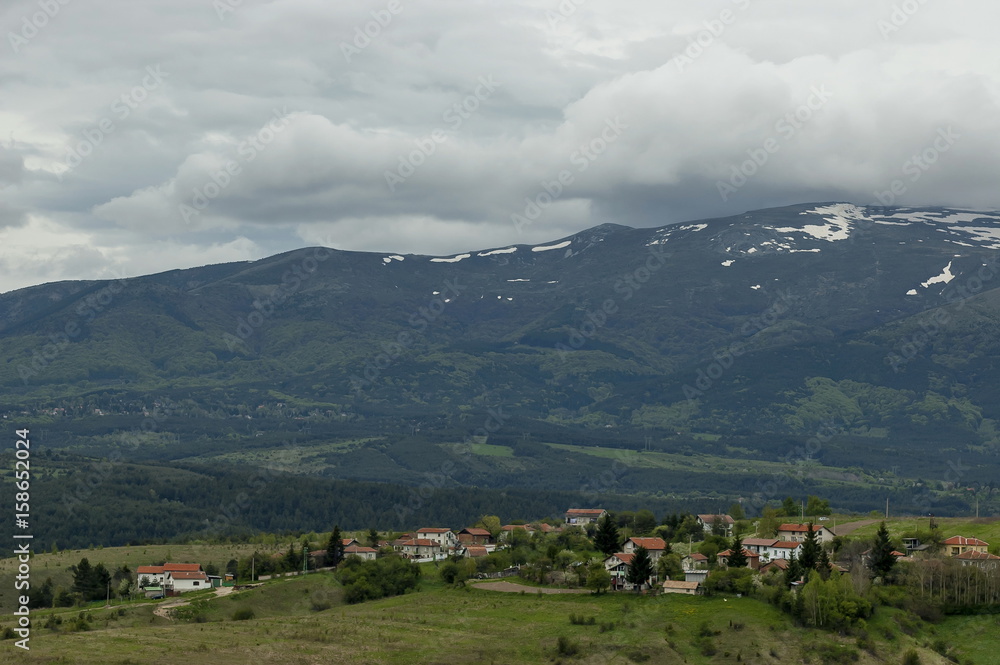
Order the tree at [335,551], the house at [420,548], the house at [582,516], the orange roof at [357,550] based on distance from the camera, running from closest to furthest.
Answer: the tree at [335,551], the orange roof at [357,550], the house at [420,548], the house at [582,516]

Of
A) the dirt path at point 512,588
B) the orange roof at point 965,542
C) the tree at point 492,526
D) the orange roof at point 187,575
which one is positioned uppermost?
the orange roof at point 965,542

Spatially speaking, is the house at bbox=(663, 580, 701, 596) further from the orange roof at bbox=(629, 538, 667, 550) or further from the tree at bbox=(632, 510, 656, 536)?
the tree at bbox=(632, 510, 656, 536)

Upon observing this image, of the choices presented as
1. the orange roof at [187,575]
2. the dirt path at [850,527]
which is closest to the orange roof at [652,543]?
the dirt path at [850,527]

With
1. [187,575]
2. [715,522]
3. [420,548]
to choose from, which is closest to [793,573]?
[715,522]

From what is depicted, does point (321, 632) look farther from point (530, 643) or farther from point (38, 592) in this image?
point (38, 592)

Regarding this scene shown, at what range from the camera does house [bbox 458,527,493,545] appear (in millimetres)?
162375

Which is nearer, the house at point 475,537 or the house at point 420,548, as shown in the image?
the house at point 420,548

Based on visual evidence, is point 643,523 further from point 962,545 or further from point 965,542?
point 965,542

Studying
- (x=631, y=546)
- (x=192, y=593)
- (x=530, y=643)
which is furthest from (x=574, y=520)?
(x=530, y=643)

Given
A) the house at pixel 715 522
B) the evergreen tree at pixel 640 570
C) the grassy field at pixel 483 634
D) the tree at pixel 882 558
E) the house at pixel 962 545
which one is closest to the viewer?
the grassy field at pixel 483 634

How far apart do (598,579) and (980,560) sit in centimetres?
3642

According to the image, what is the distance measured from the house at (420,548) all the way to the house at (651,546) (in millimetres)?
26301

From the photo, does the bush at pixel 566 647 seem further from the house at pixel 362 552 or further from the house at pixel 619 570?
the house at pixel 362 552

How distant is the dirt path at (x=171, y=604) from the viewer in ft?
370
